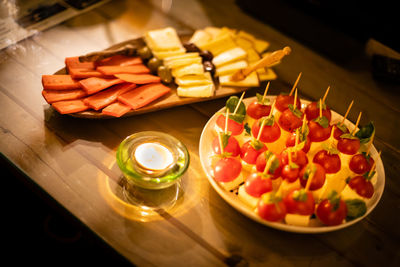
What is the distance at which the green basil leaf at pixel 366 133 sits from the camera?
1.39 meters

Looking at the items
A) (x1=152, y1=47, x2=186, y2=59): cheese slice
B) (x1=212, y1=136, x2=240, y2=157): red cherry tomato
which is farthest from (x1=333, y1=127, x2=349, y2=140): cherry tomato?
(x1=152, y1=47, x2=186, y2=59): cheese slice

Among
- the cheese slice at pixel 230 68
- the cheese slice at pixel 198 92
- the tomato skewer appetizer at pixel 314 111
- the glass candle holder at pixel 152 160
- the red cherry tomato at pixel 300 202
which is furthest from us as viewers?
the cheese slice at pixel 230 68

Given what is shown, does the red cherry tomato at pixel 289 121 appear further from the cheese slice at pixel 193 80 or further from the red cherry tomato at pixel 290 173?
the cheese slice at pixel 193 80

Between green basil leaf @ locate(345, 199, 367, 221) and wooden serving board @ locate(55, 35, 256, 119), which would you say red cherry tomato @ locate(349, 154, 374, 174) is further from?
wooden serving board @ locate(55, 35, 256, 119)

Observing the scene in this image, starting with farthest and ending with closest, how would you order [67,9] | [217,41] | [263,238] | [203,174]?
[67,9] → [217,41] → [203,174] → [263,238]

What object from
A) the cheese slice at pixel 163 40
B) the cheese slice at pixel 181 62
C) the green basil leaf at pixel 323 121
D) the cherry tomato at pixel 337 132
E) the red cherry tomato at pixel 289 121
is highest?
the cheese slice at pixel 163 40

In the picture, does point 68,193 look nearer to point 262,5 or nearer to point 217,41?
point 217,41

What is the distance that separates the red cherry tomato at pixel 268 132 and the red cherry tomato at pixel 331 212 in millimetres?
278

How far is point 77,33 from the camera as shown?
6.22ft

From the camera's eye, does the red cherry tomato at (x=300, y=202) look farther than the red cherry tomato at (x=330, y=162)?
No

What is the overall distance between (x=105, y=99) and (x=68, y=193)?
1.27 feet

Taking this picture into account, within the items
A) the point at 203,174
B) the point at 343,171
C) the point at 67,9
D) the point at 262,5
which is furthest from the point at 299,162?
the point at 67,9

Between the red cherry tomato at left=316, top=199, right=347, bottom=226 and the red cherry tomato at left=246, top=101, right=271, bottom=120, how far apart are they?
1.33 feet

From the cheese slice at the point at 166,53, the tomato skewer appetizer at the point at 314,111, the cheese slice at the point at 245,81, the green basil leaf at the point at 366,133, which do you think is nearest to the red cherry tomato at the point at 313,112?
the tomato skewer appetizer at the point at 314,111
